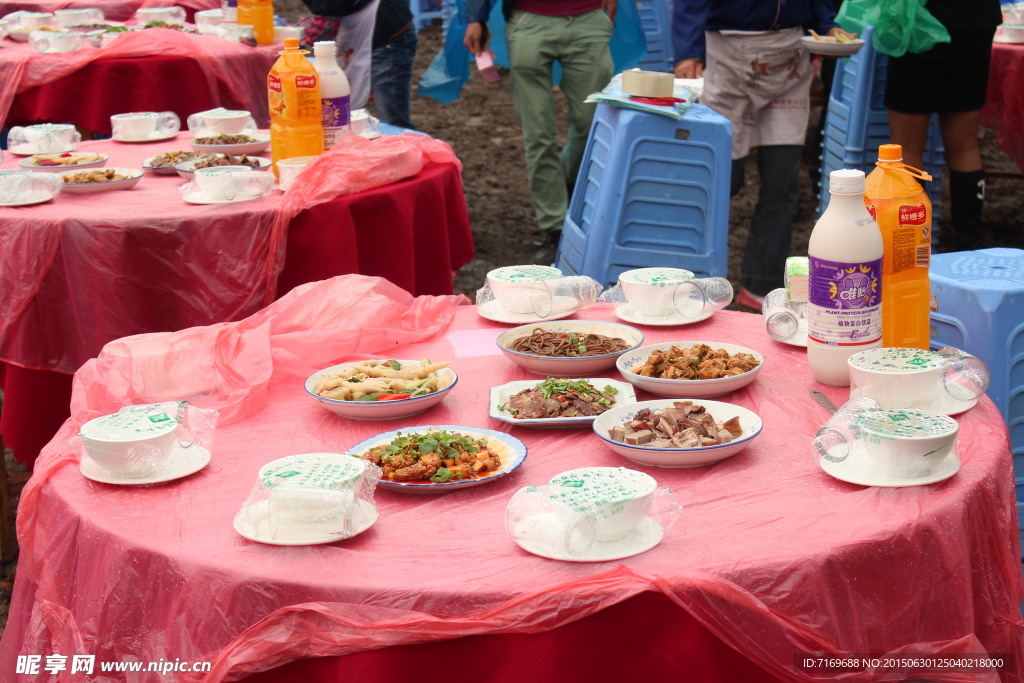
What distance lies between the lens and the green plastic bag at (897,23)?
4066mm

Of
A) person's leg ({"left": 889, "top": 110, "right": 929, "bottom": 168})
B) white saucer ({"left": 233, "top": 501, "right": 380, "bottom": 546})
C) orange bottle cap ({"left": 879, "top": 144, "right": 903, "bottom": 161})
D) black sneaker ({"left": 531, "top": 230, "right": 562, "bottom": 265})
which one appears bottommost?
black sneaker ({"left": 531, "top": 230, "right": 562, "bottom": 265})

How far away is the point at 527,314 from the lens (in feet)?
6.88

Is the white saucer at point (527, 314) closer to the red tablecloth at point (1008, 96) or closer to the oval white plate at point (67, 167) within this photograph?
the oval white plate at point (67, 167)

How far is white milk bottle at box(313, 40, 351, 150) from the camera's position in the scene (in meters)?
2.86

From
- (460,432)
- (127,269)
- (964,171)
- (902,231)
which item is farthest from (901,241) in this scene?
(964,171)

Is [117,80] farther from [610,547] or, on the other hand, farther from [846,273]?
[610,547]

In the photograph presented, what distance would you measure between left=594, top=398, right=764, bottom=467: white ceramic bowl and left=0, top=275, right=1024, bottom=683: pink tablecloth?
0.02m

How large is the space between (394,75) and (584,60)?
1.28 meters

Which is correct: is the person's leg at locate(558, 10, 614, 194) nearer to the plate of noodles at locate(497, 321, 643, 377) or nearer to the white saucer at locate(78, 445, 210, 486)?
the plate of noodles at locate(497, 321, 643, 377)

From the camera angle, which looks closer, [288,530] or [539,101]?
[288,530]

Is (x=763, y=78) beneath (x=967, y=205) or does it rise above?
above

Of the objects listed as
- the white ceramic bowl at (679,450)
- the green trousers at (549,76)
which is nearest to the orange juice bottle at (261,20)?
the green trousers at (549,76)

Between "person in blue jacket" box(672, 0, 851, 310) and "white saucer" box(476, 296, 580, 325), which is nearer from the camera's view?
"white saucer" box(476, 296, 580, 325)

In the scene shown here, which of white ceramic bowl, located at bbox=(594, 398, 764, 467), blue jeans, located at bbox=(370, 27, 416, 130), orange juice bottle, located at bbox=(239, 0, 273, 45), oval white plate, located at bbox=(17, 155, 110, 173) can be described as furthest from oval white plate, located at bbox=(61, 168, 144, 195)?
blue jeans, located at bbox=(370, 27, 416, 130)
